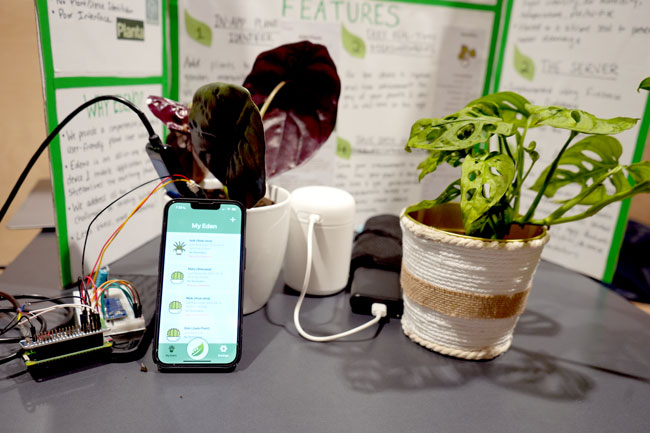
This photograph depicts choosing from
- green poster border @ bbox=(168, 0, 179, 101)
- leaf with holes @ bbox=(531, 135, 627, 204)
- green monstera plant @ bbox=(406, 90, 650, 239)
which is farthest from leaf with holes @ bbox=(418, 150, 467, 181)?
green poster border @ bbox=(168, 0, 179, 101)

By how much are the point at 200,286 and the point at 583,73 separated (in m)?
0.80

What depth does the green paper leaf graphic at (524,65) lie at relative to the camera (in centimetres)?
91

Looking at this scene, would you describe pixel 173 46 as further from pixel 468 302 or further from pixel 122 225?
pixel 468 302

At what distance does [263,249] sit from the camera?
59 cm

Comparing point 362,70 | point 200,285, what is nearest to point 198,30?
point 362,70

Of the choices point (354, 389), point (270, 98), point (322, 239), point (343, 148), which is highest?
point (270, 98)

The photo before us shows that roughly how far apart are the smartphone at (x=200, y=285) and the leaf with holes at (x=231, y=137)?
0.03 m

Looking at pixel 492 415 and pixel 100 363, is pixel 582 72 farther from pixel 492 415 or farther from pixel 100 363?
pixel 100 363

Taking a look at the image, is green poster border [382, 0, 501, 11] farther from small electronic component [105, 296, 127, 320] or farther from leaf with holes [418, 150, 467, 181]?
small electronic component [105, 296, 127, 320]

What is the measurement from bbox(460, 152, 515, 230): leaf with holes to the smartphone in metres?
0.26

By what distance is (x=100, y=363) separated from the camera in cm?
50

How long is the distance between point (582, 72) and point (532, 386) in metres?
0.63

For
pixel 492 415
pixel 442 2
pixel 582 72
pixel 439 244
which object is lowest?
pixel 492 415

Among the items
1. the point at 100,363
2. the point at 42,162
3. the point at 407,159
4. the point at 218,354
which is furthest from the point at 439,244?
the point at 42,162
